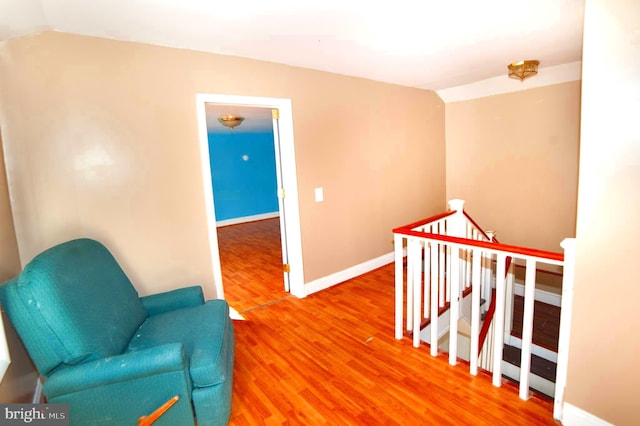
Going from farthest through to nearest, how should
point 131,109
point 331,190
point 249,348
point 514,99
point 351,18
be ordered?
1. point 514,99
2. point 331,190
3. point 249,348
4. point 131,109
5. point 351,18

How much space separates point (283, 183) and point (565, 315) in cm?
251

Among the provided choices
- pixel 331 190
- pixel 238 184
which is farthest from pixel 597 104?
pixel 238 184

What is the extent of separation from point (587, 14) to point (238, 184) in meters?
7.60

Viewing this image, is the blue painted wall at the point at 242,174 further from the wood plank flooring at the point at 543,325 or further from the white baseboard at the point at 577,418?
the white baseboard at the point at 577,418

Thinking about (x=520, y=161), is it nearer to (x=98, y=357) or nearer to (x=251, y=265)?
(x=251, y=265)

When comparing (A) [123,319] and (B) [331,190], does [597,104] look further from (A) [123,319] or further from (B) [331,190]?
(A) [123,319]

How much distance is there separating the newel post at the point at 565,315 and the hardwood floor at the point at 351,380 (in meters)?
0.12

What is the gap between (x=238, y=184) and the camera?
8.27 meters

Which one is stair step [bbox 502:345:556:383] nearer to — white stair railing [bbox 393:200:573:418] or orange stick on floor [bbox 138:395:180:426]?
white stair railing [bbox 393:200:573:418]

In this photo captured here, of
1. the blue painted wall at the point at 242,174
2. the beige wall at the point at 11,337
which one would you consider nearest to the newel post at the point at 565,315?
the beige wall at the point at 11,337

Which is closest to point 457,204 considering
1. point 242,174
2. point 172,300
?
point 172,300

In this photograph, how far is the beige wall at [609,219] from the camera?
1375mm

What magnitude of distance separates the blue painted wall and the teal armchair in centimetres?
623

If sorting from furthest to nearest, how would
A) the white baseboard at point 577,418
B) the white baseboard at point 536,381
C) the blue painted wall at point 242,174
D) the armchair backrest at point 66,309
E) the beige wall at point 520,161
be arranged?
the blue painted wall at point 242,174, the beige wall at point 520,161, the white baseboard at point 536,381, the white baseboard at point 577,418, the armchair backrest at point 66,309
